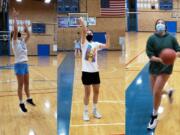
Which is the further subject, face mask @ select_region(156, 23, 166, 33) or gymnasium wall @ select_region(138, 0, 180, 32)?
gymnasium wall @ select_region(138, 0, 180, 32)

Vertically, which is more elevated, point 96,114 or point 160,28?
point 160,28

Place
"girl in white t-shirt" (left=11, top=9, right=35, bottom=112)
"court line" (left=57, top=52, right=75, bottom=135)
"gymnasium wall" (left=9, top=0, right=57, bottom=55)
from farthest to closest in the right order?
"girl in white t-shirt" (left=11, top=9, right=35, bottom=112) < "court line" (left=57, top=52, right=75, bottom=135) < "gymnasium wall" (left=9, top=0, right=57, bottom=55)

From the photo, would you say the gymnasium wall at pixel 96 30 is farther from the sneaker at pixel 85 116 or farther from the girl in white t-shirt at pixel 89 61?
the sneaker at pixel 85 116

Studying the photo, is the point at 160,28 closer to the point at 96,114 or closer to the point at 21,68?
the point at 96,114

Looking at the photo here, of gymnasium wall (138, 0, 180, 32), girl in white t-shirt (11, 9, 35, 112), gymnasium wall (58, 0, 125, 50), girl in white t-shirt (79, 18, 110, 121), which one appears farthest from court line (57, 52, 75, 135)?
gymnasium wall (138, 0, 180, 32)

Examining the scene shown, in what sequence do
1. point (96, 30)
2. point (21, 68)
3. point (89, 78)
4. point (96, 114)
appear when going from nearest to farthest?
point (89, 78)
point (96, 114)
point (21, 68)
point (96, 30)

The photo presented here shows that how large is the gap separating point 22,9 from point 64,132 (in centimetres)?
235

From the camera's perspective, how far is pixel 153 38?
3191 mm

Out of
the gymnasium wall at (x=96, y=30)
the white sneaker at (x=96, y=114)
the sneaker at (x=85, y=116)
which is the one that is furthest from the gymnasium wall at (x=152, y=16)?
the sneaker at (x=85, y=116)

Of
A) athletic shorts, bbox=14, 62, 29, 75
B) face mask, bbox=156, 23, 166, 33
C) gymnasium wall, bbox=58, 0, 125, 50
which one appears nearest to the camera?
gymnasium wall, bbox=58, 0, 125, 50

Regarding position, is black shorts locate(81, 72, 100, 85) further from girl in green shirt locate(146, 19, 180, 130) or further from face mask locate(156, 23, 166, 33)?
face mask locate(156, 23, 166, 33)

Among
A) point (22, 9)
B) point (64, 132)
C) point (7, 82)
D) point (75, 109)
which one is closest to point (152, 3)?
point (7, 82)

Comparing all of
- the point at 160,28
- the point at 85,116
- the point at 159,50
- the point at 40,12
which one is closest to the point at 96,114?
the point at 85,116

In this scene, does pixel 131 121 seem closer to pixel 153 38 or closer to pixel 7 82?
pixel 153 38
